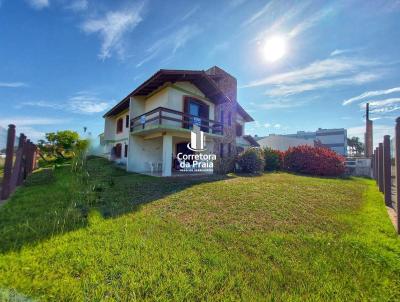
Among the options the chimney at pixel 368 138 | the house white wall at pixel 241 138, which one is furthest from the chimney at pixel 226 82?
the chimney at pixel 368 138

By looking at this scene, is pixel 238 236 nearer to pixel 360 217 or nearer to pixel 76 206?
pixel 360 217

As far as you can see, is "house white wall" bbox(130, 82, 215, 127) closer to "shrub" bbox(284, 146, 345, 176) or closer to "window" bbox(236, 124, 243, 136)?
"window" bbox(236, 124, 243, 136)

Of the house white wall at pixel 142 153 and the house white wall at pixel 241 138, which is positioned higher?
the house white wall at pixel 241 138

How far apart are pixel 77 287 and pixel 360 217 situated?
21.0ft

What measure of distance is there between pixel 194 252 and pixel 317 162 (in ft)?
57.3

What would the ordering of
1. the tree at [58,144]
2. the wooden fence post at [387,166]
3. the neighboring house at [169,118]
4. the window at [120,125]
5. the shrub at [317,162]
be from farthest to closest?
1. the tree at [58,144]
2. the window at [120,125]
3. the shrub at [317,162]
4. the neighboring house at [169,118]
5. the wooden fence post at [387,166]

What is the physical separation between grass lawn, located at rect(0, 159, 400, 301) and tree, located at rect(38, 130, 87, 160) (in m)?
18.4

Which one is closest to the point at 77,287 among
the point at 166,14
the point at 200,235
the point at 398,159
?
the point at 200,235

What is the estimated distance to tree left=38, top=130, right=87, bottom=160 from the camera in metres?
21.2

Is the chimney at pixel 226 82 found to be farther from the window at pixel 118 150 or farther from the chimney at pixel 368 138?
the chimney at pixel 368 138

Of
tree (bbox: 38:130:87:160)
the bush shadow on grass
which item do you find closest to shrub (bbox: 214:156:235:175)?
the bush shadow on grass

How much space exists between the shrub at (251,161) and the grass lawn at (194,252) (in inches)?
410

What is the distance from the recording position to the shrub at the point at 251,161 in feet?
53.5

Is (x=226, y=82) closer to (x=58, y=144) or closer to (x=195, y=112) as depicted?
(x=195, y=112)
